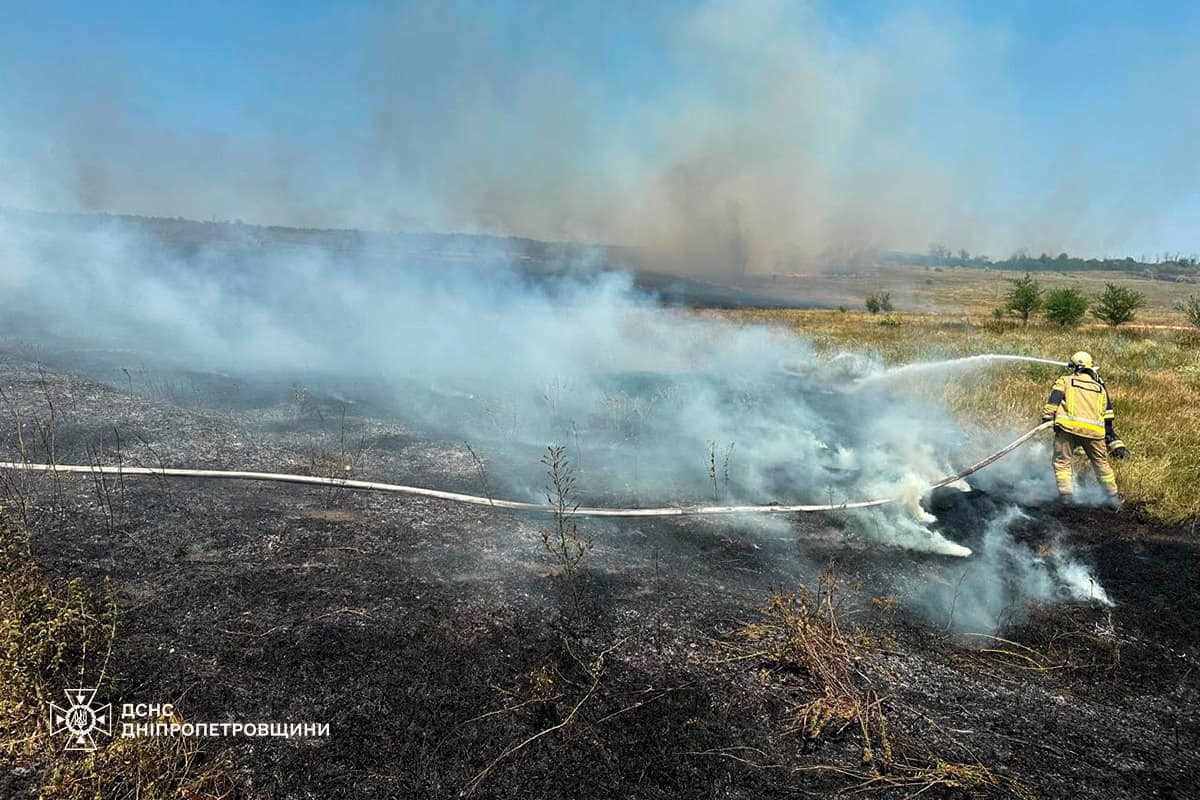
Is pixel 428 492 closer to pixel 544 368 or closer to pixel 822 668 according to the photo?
pixel 822 668

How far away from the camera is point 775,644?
15.8 feet

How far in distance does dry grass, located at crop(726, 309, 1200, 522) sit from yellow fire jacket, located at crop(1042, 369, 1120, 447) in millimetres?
1290

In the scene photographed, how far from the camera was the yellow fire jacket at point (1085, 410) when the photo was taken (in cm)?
813

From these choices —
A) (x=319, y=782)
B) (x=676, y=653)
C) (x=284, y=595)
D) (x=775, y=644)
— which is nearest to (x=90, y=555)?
(x=284, y=595)

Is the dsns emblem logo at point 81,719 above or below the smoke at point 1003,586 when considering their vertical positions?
above

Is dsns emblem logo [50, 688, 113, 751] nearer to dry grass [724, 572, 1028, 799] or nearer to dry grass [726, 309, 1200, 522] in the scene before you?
dry grass [724, 572, 1028, 799]

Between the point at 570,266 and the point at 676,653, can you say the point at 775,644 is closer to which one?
the point at 676,653

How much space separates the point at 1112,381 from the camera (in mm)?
15531

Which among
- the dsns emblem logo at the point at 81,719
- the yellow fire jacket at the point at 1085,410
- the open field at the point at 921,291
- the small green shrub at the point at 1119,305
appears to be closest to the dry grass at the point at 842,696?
the dsns emblem logo at the point at 81,719

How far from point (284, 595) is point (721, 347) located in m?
15.5

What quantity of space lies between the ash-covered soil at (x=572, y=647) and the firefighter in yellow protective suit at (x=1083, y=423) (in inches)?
21.3

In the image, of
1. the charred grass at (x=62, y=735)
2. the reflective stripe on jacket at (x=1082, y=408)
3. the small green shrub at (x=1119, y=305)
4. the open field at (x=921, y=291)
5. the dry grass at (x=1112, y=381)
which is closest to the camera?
the charred grass at (x=62, y=735)

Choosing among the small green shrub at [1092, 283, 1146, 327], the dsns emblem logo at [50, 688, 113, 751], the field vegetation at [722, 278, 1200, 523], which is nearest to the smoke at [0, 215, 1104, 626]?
the field vegetation at [722, 278, 1200, 523]

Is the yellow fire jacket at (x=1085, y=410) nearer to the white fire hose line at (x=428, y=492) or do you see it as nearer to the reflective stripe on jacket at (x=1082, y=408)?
the reflective stripe on jacket at (x=1082, y=408)
